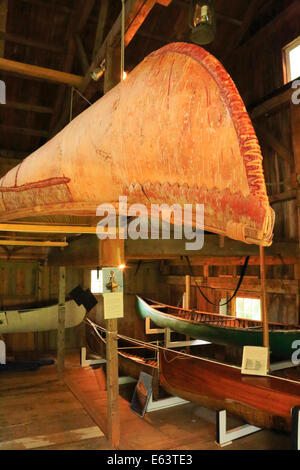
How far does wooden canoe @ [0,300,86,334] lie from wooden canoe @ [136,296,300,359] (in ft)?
6.19

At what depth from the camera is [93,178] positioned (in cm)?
83

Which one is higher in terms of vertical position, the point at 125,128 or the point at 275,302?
the point at 125,128

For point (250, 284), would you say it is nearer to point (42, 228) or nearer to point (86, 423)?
point (86, 423)

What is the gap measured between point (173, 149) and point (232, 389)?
4178 millimetres

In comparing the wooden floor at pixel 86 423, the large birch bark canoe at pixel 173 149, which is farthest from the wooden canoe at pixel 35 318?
the large birch bark canoe at pixel 173 149

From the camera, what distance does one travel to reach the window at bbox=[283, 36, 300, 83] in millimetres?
6145

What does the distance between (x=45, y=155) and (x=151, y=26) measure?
286 inches

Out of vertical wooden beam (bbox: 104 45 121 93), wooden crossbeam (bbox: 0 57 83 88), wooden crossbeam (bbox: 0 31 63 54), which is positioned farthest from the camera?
wooden crossbeam (bbox: 0 31 63 54)

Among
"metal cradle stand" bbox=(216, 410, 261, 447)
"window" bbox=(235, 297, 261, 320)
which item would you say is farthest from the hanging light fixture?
"window" bbox=(235, 297, 261, 320)

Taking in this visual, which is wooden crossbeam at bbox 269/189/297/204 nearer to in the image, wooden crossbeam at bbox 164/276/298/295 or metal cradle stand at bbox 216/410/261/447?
wooden crossbeam at bbox 164/276/298/295

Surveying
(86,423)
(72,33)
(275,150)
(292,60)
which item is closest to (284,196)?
(275,150)
